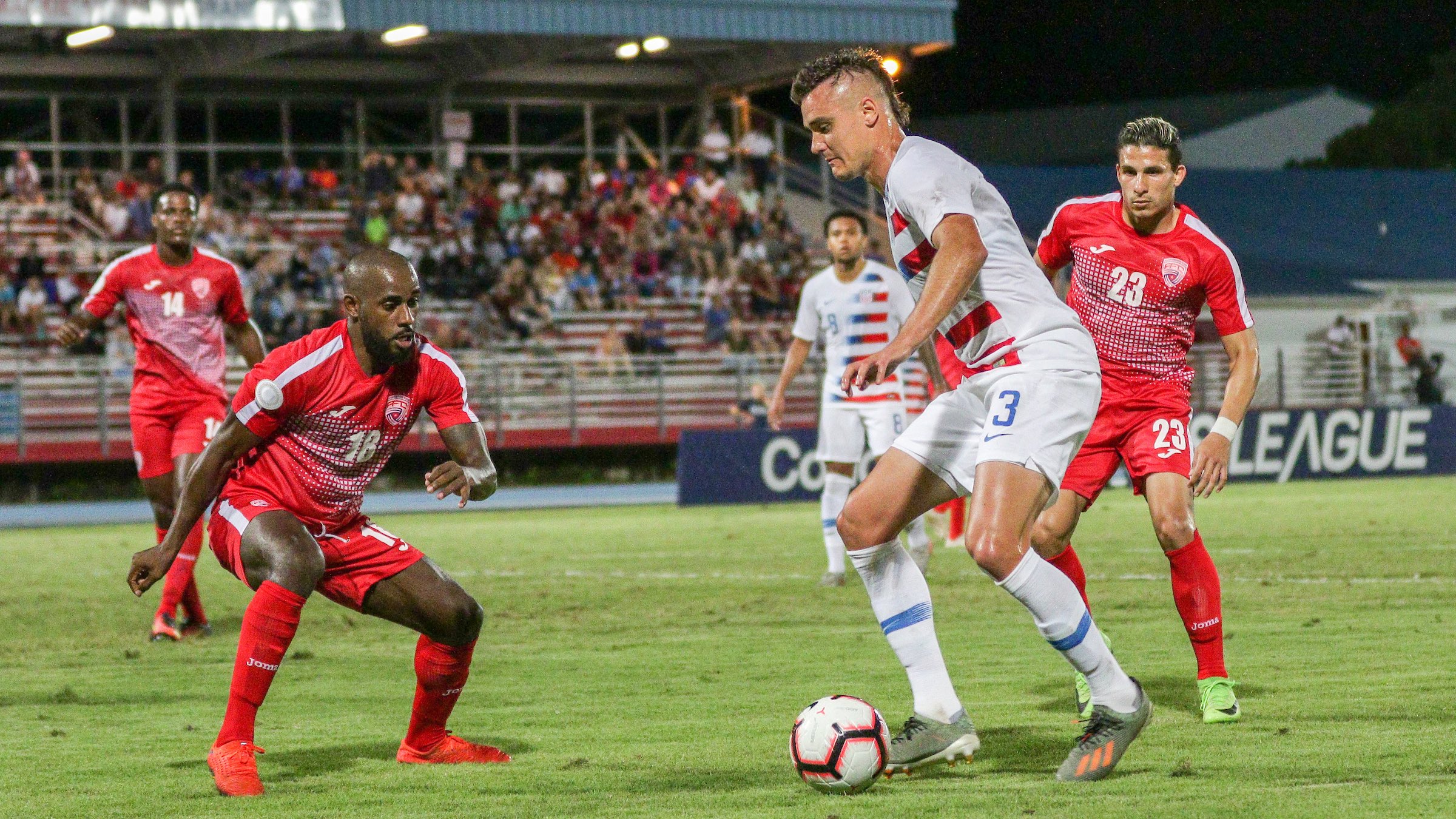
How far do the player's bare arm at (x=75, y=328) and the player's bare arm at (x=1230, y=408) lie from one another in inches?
227

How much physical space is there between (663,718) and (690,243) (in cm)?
2307

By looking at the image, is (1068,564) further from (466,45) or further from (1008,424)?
(466,45)

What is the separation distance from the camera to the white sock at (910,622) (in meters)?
5.45

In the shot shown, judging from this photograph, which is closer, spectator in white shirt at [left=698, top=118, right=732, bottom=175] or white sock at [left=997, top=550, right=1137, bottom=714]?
white sock at [left=997, top=550, right=1137, bottom=714]

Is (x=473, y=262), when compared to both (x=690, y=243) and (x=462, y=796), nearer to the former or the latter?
(x=690, y=243)

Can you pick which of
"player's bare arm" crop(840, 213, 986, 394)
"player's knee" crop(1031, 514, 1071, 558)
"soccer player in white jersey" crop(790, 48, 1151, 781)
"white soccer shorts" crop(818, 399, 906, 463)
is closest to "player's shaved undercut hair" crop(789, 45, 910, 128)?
"soccer player in white jersey" crop(790, 48, 1151, 781)

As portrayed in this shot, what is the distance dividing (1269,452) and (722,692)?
16.8m

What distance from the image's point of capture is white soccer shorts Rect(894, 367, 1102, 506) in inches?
207

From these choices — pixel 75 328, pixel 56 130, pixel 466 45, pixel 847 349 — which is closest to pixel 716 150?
pixel 466 45

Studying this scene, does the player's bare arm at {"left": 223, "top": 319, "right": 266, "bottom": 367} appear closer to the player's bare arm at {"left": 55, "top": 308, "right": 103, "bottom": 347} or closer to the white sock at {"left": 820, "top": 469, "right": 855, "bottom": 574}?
the player's bare arm at {"left": 55, "top": 308, "right": 103, "bottom": 347}

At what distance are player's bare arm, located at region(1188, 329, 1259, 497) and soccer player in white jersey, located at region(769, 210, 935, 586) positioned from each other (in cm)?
497

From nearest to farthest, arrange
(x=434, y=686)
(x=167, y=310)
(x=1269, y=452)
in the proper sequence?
(x=434, y=686) < (x=167, y=310) < (x=1269, y=452)

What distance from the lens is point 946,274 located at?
5.06 meters

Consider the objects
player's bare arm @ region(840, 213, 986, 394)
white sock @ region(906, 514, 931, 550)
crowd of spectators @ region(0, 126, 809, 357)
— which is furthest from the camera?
crowd of spectators @ region(0, 126, 809, 357)
